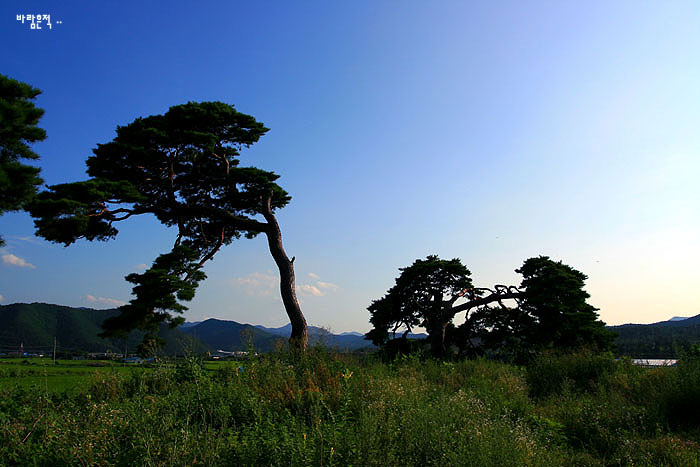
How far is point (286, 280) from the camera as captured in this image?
36.3 feet

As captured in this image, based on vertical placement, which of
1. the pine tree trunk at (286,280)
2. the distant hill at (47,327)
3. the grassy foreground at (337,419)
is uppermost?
the pine tree trunk at (286,280)

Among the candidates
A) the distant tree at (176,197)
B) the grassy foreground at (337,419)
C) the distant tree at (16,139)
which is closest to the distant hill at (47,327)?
the distant tree at (16,139)

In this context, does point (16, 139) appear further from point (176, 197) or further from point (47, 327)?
point (47, 327)

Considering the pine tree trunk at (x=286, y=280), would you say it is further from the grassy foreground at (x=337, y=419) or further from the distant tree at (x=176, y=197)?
the grassy foreground at (x=337, y=419)

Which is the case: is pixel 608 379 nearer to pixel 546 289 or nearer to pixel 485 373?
pixel 485 373

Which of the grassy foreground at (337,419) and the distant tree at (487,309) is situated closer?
the grassy foreground at (337,419)

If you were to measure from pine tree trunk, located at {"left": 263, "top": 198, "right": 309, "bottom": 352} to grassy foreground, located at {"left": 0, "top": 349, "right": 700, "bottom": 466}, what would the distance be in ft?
10.2

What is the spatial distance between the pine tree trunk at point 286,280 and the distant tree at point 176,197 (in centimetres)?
3

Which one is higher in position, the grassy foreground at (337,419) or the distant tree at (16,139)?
the distant tree at (16,139)

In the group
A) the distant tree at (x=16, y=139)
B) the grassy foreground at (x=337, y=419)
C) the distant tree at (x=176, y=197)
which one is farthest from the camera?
the distant tree at (x=16, y=139)

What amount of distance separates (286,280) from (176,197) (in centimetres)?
426

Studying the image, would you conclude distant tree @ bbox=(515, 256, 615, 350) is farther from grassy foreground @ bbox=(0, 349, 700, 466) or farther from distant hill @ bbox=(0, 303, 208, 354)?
distant hill @ bbox=(0, 303, 208, 354)

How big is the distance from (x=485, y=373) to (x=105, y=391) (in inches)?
275

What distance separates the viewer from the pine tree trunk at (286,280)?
34.8 feet
